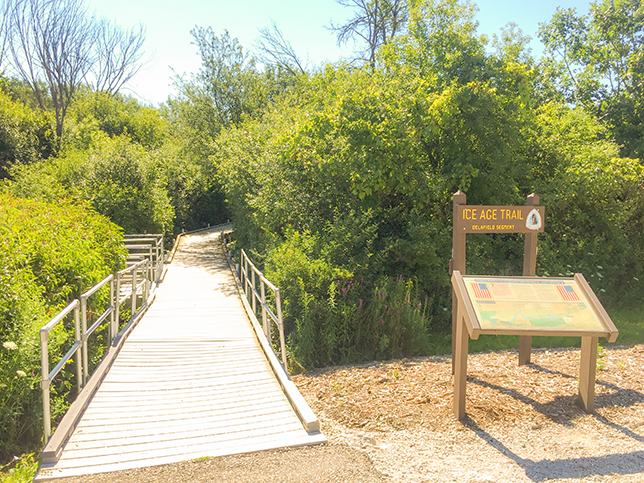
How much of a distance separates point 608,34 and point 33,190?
23558 millimetres

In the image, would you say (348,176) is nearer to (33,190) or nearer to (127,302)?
(127,302)

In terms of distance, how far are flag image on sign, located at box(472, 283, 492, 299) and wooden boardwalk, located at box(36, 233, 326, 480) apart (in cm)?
208

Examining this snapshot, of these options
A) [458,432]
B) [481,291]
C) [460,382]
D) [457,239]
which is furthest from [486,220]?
[458,432]

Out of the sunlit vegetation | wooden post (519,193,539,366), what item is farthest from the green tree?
wooden post (519,193,539,366)

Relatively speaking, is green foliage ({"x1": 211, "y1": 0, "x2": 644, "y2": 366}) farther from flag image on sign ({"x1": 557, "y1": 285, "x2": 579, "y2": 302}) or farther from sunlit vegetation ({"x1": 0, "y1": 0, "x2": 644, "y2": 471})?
flag image on sign ({"x1": 557, "y1": 285, "x2": 579, "y2": 302})

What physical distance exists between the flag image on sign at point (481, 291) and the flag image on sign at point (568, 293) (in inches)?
30.1

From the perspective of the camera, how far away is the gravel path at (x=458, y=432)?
11.9 ft

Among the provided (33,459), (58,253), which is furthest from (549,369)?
(58,253)

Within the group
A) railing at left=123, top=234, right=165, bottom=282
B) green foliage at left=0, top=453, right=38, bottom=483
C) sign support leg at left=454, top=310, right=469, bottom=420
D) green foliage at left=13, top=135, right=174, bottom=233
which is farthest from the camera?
green foliage at left=13, top=135, right=174, bottom=233

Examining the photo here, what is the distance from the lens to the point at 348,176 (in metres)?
9.77

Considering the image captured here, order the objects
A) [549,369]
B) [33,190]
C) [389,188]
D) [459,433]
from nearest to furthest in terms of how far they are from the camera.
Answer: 1. [459,433]
2. [549,369]
3. [389,188]
4. [33,190]

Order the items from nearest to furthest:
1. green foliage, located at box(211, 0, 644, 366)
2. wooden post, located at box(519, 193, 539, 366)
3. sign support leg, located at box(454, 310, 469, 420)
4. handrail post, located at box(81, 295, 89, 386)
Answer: sign support leg, located at box(454, 310, 469, 420) → handrail post, located at box(81, 295, 89, 386) → wooden post, located at box(519, 193, 539, 366) → green foliage, located at box(211, 0, 644, 366)

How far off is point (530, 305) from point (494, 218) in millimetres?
1476

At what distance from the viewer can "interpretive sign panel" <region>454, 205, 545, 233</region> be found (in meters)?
5.80
